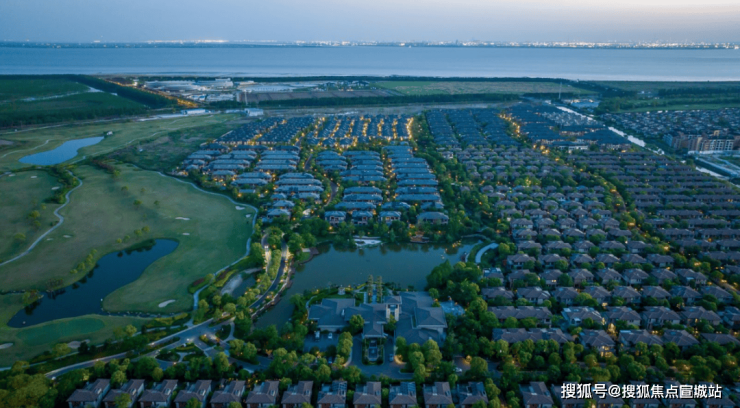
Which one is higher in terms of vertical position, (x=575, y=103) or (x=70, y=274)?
(x=575, y=103)

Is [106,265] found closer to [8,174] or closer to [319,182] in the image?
[319,182]

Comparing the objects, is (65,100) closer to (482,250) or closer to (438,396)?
(482,250)

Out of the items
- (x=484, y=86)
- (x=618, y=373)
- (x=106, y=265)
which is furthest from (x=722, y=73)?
(x=106, y=265)

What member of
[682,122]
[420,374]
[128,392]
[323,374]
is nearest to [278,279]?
[323,374]

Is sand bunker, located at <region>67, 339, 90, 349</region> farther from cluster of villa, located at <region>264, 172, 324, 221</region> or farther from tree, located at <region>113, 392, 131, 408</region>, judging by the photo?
cluster of villa, located at <region>264, 172, 324, 221</region>

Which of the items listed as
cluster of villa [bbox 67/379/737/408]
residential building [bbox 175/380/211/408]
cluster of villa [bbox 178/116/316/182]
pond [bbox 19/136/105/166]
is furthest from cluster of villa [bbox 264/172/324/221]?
pond [bbox 19/136/105/166]
